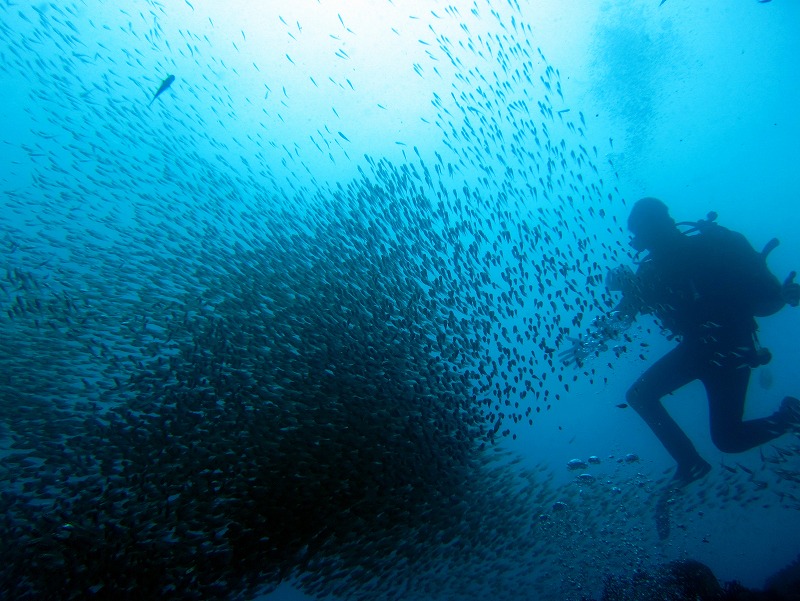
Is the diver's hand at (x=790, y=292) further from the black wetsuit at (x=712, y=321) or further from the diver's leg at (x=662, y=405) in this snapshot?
the diver's leg at (x=662, y=405)

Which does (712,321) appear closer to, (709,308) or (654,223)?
(709,308)

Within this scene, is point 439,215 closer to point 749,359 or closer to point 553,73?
point 553,73

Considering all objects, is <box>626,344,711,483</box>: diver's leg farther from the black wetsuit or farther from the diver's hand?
the diver's hand

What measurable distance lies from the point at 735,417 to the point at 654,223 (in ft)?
13.0

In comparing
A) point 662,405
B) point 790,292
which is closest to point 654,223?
point 790,292

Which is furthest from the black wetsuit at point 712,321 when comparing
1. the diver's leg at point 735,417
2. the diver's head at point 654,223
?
the diver's head at point 654,223

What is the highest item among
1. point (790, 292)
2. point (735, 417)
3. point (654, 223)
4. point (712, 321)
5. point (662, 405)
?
point (654, 223)

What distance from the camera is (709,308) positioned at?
7762 mm

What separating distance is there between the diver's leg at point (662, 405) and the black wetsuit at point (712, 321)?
0.07 ft

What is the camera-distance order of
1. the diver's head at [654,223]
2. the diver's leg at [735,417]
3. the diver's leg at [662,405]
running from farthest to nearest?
the diver's leg at [662,405], the diver's head at [654,223], the diver's leg at [735,417]

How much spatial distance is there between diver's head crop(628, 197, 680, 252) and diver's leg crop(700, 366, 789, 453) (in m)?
2.68

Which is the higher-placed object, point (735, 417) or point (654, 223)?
point (654, 223)

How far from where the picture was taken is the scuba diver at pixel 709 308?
7.60 meters

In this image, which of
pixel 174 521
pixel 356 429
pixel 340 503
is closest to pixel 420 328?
pixel 356 429
